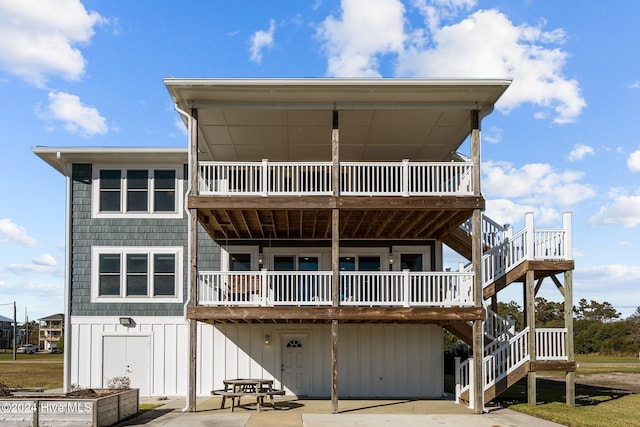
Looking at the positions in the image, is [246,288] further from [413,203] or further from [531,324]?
[531,324]

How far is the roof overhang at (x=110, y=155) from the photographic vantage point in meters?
20.6

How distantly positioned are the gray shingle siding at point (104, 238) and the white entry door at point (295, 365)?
140 inches

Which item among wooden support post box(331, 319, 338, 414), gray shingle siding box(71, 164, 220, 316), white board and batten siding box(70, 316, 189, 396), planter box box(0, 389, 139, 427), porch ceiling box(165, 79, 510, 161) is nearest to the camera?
planter box box(0, 389, 139, 427)

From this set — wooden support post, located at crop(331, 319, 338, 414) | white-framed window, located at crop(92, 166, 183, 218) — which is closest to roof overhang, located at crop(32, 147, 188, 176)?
white-framed window, located at crop(92, 166, 183, 218)

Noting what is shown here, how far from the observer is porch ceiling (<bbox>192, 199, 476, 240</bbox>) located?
1751cm

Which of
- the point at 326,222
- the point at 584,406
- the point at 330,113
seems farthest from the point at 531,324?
the point at 330,113

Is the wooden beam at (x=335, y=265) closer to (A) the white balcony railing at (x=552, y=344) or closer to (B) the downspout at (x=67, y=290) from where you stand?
(A) the white balcony railing at (x=552, y=344)

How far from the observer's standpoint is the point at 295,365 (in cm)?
2111

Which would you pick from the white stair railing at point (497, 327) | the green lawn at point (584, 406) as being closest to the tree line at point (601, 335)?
the green lawn at point (584, 406)

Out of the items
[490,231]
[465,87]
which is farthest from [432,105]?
[490,231]

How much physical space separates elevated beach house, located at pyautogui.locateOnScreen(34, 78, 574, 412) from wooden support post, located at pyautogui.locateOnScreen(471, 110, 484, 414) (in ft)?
0.70

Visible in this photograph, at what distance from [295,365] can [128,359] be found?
5.44m

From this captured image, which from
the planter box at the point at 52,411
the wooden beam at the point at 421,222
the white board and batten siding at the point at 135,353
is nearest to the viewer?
the planter box at the point at 52,411

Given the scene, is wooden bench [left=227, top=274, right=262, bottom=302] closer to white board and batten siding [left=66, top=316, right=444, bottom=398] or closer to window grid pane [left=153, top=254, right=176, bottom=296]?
white board and batten siding [left=66, top=316, right=444, bottom=398]
